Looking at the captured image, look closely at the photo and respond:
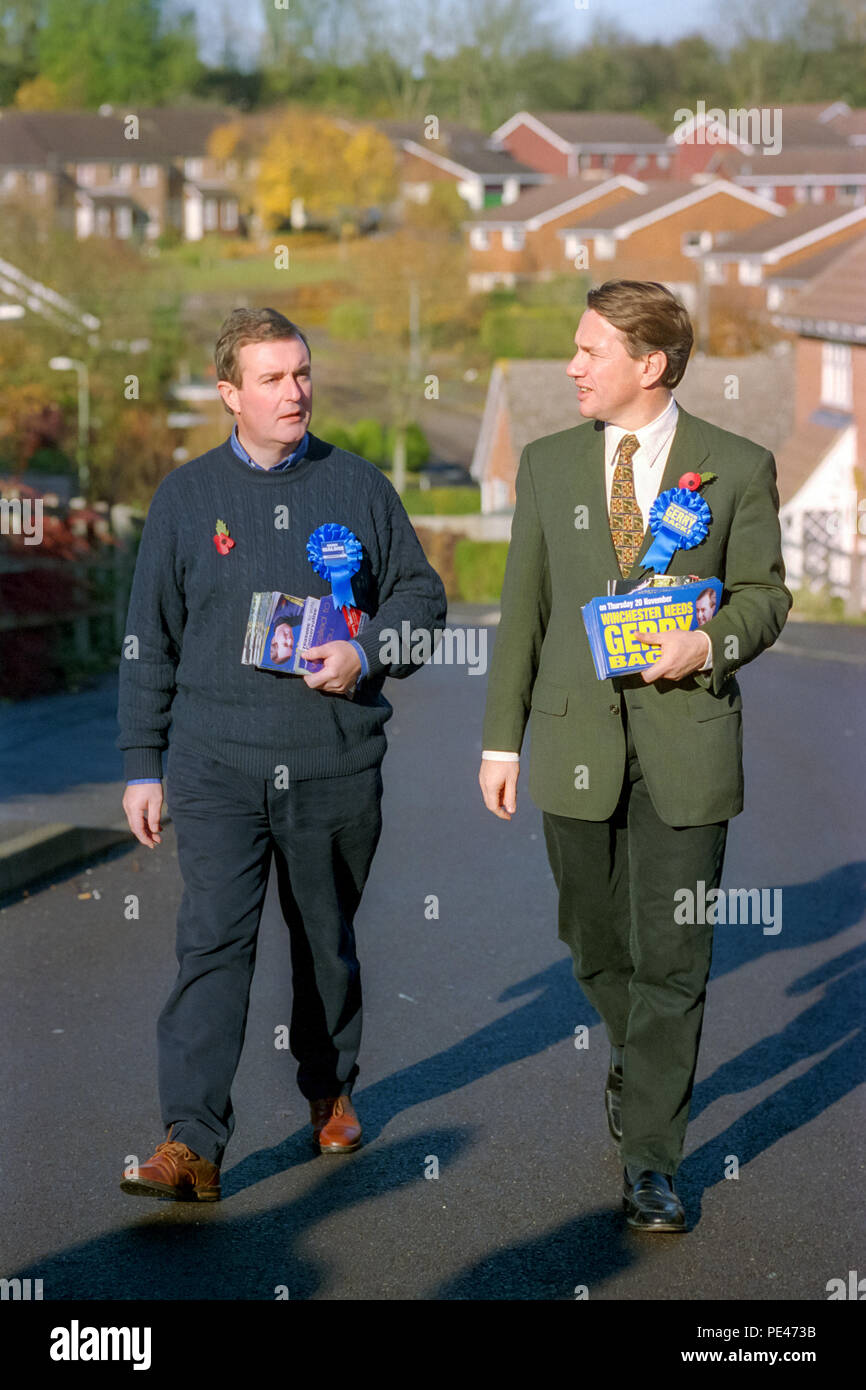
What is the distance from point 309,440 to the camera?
4750mm

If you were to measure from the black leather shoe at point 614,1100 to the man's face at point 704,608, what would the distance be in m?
1.34

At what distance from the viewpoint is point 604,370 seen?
172 inches

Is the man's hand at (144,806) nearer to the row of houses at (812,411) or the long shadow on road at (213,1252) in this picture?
the long shadow on road at (213,1252)

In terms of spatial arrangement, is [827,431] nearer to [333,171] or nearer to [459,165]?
[333,171]

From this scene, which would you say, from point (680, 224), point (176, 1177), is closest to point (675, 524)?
point (176, 1177)

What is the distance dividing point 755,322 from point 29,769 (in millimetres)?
60070

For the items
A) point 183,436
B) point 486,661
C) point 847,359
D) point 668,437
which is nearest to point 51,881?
point 668,437

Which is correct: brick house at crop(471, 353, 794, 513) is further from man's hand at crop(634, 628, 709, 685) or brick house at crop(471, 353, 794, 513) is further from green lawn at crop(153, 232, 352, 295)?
man's hand at crop(634, 628, 709, 685)

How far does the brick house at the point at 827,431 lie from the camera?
3906cm

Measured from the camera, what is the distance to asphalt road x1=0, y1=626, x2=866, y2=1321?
418 cm

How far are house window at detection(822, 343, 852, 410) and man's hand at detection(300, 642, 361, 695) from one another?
128ft

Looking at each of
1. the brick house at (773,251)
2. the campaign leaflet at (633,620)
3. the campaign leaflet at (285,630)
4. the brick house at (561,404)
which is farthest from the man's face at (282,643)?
the brick house at (773,251)

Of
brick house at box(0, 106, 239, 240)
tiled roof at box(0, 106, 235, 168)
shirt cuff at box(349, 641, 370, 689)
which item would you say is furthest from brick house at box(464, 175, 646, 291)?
shirt cuff at box(349, 641, 370, 689)
